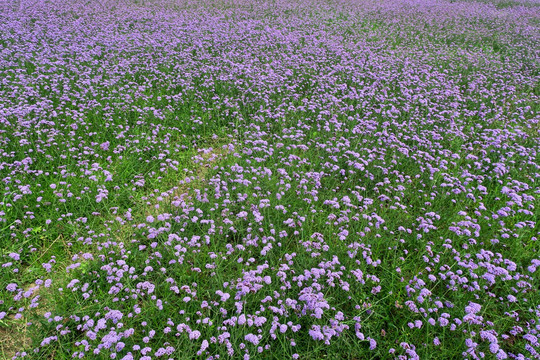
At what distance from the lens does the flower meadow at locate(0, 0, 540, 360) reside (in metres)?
2.84

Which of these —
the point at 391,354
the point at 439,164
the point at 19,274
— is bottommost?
the point at 19,274

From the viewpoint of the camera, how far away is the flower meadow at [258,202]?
112 inches

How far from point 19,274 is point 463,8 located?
27.2 meters

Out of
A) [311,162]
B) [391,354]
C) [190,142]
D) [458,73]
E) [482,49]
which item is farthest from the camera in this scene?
[482,49]

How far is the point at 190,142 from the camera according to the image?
5.91 meters

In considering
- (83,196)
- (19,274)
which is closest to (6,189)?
(83,196)

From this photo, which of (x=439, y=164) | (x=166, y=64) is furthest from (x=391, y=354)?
(x=166, y=64)

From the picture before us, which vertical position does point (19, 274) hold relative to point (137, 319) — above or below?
below

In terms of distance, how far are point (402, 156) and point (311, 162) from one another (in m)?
1.55

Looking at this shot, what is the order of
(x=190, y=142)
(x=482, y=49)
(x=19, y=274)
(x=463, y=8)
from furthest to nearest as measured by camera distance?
(x=463, y=8), (x=482, y=49), (x=190, y=142), (x=19, y=274)

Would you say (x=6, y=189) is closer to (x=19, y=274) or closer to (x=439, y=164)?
(x=19, y=274)

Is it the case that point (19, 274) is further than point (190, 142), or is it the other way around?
point (190, 142)

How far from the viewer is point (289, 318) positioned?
297 cm

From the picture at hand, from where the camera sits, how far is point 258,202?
4250 millimetres
